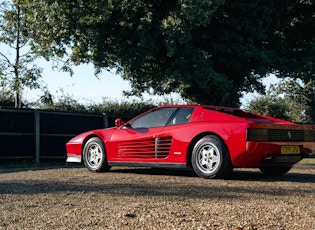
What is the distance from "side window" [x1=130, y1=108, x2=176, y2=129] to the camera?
8562 millimetres

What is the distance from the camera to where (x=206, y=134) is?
7785 mm

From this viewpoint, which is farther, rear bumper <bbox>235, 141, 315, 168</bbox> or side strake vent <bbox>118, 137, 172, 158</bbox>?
side strake vent <bbox>118, 137, 172, 158</bbox>

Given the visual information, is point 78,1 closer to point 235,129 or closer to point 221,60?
point 221,60

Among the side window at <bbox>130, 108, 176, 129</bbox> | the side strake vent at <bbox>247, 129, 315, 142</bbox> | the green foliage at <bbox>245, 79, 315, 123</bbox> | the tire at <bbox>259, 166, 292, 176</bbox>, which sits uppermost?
the green foliage at <bbox>245, 79, 315, 123</bbox>

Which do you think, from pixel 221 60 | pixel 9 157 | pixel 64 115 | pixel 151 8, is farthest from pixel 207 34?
pixel 9 157

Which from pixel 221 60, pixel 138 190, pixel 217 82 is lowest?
pixel 138 190

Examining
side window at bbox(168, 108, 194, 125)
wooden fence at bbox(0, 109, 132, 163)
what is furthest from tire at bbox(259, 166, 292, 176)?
wooden fence at bbox(0, 109, 132, 163)

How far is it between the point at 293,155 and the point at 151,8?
9.85 metres

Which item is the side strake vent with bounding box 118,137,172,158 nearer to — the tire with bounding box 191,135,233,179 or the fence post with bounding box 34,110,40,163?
the tire with bounding box 191,135,233,179

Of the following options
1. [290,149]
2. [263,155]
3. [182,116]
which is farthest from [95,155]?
[290,149]

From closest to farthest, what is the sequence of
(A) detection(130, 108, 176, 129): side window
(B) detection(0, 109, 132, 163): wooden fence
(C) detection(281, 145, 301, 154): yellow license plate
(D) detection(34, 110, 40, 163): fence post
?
(C) detection(281, 145, 301, 154): yellow license plate < (A) detection(130, 108, 176, 129): side window < (B) detection(0, 109, 132, 163): wooden fence < (D) detection(34, 110, 40, 163): fence post

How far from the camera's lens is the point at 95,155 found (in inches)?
365

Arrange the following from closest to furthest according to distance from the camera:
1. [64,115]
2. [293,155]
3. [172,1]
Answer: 1. [293,155]
2. [64,115]
3. [172,1]

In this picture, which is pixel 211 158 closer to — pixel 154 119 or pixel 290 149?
pixel 290 149
